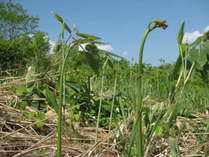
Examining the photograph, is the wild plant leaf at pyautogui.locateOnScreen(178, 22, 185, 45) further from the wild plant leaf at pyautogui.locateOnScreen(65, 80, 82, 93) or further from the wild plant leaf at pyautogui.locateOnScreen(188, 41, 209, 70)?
the wild plant leaf at pyautogui.locateOnScreen(65, 80, 82, 93)

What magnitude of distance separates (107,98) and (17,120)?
58cm

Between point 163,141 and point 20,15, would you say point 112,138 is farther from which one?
point 20,15

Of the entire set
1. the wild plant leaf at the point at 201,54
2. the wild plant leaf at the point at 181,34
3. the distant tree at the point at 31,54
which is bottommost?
the wild plant leaf at the point at 201,54

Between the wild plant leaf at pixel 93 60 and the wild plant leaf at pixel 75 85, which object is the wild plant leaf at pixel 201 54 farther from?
the wild plant leaf at pixel 75 85

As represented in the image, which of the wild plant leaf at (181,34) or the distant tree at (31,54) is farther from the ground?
the distant tree at (31,54)

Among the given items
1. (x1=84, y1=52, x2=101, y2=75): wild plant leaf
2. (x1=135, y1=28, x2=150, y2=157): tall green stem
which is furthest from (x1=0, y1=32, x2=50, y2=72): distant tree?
(x1=135, y1=28, x2=150, y2=157): tall green stem

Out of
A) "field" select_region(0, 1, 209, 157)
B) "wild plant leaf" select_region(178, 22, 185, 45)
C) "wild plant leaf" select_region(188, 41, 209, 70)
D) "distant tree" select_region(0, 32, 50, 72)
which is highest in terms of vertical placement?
"distant tree" select_region(0, 32, 50, 72)

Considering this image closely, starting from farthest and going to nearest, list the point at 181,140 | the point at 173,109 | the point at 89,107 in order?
the point at 89,107 < the point at 181,140 < the point at 173,109

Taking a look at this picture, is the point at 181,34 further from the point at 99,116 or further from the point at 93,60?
the point at 99,116

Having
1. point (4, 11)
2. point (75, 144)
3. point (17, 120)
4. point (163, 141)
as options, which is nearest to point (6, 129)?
point (17, 120)

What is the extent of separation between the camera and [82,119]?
1.12 m

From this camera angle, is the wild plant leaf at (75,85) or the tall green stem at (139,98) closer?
the tall green stem at (139,98)

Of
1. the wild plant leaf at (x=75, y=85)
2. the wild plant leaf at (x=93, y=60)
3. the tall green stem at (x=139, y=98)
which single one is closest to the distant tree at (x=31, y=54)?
the wild plant leaf at (x=75, y=85)

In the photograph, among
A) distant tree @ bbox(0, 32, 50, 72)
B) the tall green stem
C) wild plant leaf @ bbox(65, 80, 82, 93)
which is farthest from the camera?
distant tree @ bbox(0, 32, 50, 72)
